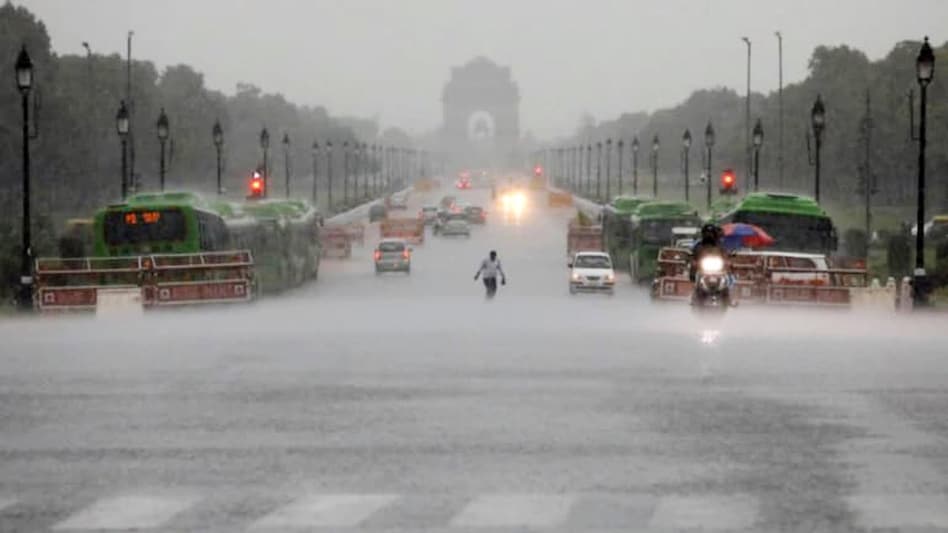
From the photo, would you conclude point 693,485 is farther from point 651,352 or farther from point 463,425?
point 651,352

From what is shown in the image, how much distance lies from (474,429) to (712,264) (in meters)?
19.8

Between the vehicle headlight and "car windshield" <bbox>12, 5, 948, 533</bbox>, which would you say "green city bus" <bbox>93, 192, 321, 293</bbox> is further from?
the vehicle headlight

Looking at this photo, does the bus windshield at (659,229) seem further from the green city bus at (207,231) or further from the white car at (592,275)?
the green city bus at (207,231)

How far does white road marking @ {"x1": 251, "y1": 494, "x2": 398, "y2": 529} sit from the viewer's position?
12.0m

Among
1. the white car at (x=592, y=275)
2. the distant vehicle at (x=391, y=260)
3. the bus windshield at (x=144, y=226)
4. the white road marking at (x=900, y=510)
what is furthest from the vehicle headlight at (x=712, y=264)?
the distant vehicle at (x=391, y=260)

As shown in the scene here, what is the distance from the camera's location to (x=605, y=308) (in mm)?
44031

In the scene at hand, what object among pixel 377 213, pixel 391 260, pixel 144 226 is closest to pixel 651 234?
pixel 391 260

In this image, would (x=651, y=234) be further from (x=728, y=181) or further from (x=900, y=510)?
(x=900, y=510)

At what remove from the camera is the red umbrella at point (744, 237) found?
1975 inches

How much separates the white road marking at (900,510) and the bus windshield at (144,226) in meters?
36.4

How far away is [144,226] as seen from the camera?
4800 cm

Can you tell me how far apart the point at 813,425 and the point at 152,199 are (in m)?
34.2

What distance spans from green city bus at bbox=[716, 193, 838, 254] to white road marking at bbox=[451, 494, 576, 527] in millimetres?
39067

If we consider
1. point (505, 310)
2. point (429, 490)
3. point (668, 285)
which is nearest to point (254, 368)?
point (429, 490)
